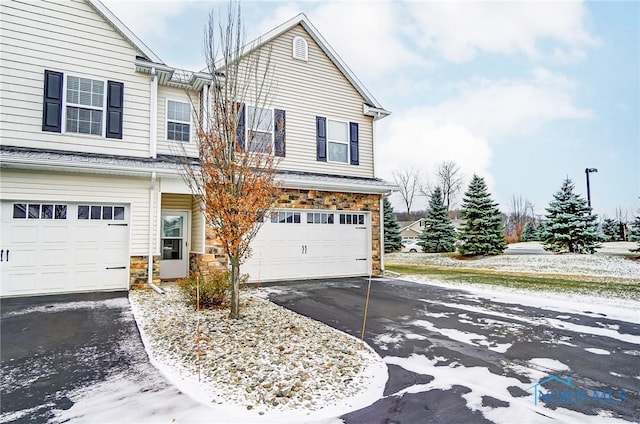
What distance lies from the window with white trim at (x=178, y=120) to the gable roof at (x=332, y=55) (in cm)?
292

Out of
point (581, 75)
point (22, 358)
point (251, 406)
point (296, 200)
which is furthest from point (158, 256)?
point (581, 75)

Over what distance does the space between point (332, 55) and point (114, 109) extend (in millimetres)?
7436

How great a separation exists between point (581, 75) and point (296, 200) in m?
14.6

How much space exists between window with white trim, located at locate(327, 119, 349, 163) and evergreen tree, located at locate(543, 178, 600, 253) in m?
13.7

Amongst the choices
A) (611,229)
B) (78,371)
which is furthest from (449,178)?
(78,371)

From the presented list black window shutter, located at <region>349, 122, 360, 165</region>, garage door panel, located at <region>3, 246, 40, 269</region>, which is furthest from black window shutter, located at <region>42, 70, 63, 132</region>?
black window shutter, located at <region>349, 122, 360, 165</region>

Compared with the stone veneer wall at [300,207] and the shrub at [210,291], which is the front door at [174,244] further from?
the shrub at [210,291]

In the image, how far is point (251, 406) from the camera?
3.06 m

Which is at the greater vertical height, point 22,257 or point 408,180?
point 408,180

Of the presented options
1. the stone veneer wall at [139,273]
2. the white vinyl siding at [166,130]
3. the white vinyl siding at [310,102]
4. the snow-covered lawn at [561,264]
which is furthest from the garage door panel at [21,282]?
the snow-covered lawn at [561,264]

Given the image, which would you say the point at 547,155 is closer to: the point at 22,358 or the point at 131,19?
the point at 131,19

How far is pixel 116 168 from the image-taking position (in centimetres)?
830

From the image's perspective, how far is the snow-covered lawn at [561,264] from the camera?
1352 cm

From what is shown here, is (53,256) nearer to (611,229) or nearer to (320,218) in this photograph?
(320,218)
